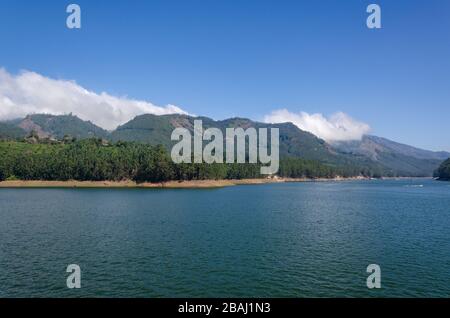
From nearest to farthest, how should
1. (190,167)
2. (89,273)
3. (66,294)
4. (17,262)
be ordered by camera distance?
(66,294) < (89,273) < (17,262) < (190,167)

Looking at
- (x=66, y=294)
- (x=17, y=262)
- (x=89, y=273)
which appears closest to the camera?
(x=66, y=294)

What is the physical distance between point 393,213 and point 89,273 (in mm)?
67111

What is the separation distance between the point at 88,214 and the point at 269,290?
52211 millimetres

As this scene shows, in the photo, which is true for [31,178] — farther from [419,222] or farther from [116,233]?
[419,222]

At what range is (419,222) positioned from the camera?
221ft

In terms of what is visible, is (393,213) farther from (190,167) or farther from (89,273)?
(190,167)

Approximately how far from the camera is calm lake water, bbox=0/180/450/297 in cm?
3256

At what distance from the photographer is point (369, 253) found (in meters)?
Result: 44.1

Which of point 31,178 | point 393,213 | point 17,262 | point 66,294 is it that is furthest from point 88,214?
point 31,178

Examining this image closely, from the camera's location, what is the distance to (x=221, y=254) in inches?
1704

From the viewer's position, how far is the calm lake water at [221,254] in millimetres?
32562
